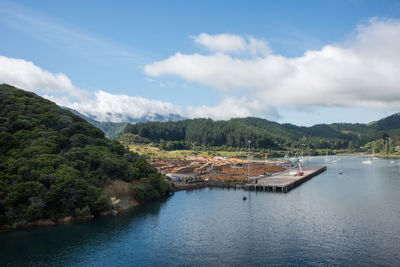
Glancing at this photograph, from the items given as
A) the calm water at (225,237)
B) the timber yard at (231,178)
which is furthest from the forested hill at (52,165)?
the timber yard at (231,178)

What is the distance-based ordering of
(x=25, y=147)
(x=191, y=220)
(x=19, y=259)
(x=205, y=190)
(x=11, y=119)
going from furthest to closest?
(x=205, y=190)
(x=11, y=119)
(x=25, y=147)
(x=191, y=220)
(x=19, y=259)

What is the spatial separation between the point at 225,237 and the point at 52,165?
35478mm

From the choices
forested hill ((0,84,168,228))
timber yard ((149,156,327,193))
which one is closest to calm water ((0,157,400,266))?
forested hill ((0,84,168,228))

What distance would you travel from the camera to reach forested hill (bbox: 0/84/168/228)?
5478 centimetres

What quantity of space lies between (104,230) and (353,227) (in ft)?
135

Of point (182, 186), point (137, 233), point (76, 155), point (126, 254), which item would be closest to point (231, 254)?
point (126, 254)

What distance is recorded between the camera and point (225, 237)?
1935 inches

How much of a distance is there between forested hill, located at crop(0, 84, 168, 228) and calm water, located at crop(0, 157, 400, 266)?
4.20 metres

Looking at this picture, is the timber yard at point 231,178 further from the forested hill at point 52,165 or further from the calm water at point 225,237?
the forested hill at point 52,165

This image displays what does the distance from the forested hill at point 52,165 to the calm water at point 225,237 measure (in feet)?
13.8

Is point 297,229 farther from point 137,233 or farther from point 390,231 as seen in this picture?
point 137,233

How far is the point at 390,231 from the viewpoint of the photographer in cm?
5097

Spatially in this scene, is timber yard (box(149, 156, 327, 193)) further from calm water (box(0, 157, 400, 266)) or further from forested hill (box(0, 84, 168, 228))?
forested hill (box(0, 84, 168, 228))

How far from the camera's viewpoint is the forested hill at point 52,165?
54781mm
